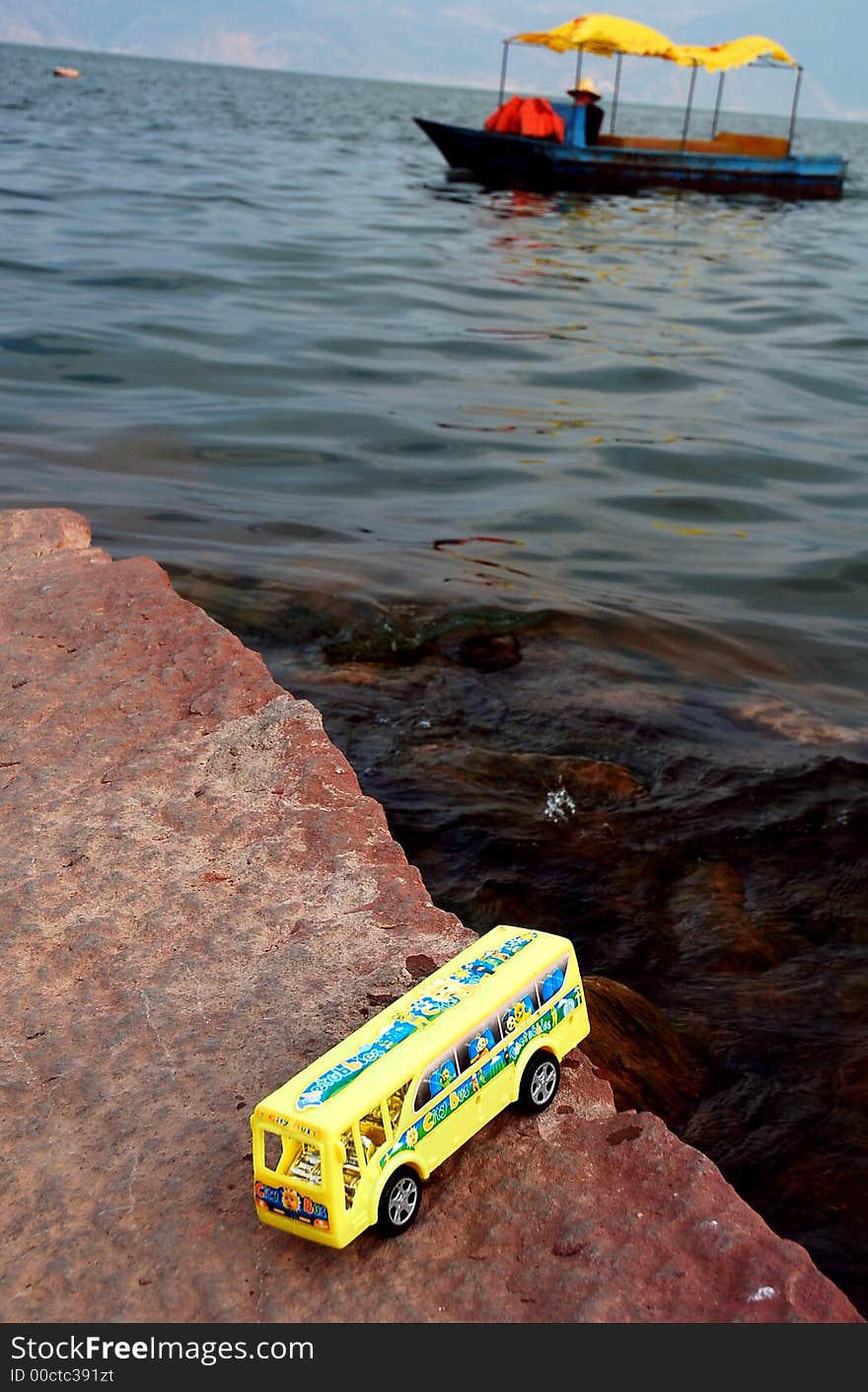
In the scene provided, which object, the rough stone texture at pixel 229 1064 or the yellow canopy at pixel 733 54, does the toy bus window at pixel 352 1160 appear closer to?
the rough stone texture at pixel 229 1064

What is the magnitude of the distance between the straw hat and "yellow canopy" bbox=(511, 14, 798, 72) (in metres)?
1.15

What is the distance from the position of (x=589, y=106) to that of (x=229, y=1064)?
45.2 metres

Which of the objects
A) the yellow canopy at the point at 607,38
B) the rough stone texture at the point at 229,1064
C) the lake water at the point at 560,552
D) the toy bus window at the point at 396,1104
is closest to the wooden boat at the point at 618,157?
the yellow canopy at the point at 607,38

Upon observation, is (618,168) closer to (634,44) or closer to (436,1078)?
(634,44)

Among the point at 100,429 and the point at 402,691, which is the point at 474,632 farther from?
the point at 100,429

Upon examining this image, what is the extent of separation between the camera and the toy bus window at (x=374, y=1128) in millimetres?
3777

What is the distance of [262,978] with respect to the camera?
15.4ft

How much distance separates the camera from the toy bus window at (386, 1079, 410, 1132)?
12.5 ft

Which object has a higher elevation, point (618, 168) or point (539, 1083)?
point (618, 168)

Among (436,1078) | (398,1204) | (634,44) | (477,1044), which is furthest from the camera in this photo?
(634,44)

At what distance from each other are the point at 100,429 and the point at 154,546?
13.5 ft

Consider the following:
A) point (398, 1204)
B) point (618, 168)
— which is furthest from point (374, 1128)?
point (618, 168)

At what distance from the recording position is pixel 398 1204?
149 inches

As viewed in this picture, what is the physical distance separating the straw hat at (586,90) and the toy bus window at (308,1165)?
43.4 metres
